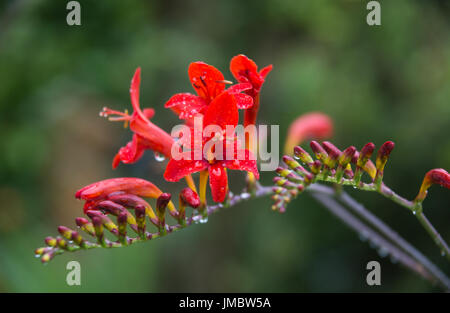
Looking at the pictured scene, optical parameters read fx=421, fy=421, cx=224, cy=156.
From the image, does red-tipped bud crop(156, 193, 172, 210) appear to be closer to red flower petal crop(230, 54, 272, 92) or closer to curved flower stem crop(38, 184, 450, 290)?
curved flower stem crop(38, 184, 450, 290)

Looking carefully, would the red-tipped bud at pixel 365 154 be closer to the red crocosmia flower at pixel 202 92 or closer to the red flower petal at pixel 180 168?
the red crocosmia flower at pixel 202 92

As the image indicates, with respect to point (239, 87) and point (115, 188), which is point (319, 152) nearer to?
point (239, 87)

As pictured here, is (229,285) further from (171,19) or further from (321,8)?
(171,19)

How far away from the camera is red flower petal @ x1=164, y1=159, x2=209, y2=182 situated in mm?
1357

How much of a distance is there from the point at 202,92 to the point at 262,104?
3416 mm

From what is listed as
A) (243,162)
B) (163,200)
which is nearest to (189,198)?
(163,200)

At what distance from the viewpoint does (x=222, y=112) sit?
4.40 feet

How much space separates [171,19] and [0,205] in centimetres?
340

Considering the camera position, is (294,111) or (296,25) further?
(296,25)

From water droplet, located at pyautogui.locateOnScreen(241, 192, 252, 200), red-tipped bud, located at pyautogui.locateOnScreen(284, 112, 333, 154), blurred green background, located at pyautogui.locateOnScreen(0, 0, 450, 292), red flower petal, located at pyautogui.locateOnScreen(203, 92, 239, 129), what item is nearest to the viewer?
red flower petal, located at pyautogui.locateOnScreen(203, 92, 239, 129)

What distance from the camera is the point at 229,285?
489 cm

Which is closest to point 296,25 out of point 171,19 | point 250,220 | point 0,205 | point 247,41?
point 247,41

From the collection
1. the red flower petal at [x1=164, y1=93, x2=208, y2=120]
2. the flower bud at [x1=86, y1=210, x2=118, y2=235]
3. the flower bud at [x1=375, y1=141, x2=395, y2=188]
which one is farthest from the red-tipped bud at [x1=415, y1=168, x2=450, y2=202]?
the flower bud at [x1=86, y1=210, x2=118, y2=235]

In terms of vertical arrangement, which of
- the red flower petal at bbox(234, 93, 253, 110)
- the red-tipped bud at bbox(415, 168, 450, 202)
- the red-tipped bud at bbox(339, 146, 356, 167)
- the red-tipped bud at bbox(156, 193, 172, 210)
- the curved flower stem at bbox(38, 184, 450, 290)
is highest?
the red flower petal at bbox(234, 93, 253, 110)
